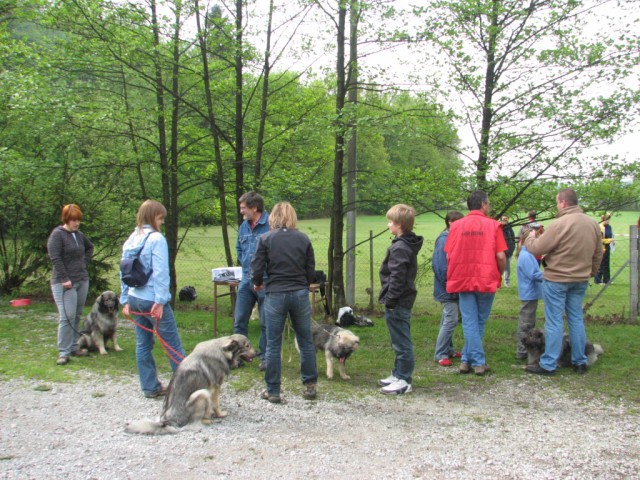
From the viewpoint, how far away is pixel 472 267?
551 centimetres

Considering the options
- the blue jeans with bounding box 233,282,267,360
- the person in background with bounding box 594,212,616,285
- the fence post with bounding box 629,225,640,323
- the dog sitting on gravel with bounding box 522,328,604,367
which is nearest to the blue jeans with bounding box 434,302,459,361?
the dog sitting on gravel with bounding box 522,328,604,367

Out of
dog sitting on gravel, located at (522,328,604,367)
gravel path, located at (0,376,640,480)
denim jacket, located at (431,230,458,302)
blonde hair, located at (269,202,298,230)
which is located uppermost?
blonde hair, located at (269,202,298,230)

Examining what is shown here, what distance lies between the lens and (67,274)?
6.20 metres

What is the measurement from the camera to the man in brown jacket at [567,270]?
5531mm

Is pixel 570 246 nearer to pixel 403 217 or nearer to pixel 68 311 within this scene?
pixel 403 217

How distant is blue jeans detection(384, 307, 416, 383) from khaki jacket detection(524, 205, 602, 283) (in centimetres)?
178

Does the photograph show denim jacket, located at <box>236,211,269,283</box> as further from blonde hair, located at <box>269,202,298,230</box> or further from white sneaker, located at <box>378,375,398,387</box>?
white sneaker, located at <box>378,375,398,387</box>

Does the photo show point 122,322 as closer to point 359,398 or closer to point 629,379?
point 359,398

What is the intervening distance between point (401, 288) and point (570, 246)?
1.99m

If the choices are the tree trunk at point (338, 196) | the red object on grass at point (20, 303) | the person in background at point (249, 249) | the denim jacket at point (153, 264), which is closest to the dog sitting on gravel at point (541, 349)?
the person in background at point (249, 249)

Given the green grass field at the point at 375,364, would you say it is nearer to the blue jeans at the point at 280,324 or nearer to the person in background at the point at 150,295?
the blue jeans at the point at 280,324

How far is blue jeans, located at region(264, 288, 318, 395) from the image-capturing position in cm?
479

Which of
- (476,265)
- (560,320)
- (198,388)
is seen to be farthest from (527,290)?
(198,388)

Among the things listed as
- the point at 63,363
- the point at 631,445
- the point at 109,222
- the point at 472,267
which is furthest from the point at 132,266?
the point at 109,222
